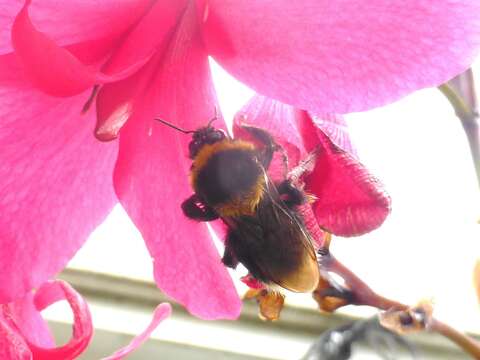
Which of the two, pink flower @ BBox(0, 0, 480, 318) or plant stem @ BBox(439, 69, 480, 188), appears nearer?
pink flower @ BBox(0, 0, 480, 318)

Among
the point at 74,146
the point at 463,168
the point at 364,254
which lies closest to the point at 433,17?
the point at 74,146

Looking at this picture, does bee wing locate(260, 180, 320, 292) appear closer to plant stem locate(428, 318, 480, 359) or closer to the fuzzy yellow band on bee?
the fuzzy yellow band on bee

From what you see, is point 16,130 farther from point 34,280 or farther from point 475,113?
point 475,113

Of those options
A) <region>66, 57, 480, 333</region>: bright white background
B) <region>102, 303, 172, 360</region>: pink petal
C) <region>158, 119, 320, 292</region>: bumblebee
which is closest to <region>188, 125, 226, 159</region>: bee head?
<region>158, 119, 320, 292</region>: bumblebee

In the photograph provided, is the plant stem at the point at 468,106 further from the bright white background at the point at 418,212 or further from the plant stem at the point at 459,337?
the bright white background at the point at 418,212

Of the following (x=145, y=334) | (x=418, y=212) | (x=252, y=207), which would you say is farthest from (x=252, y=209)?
(x=418, y=212)

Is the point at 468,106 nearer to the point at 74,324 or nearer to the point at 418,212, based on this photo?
the point at 74,324
